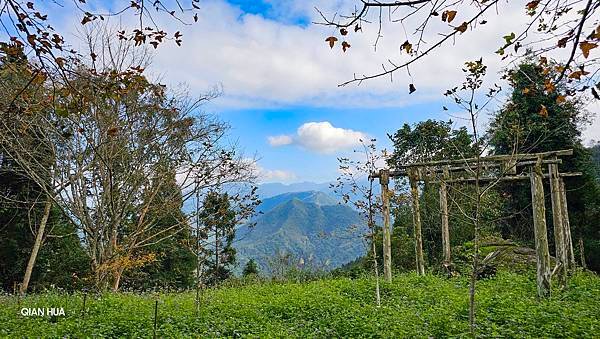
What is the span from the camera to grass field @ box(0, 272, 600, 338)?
5195 millimetres

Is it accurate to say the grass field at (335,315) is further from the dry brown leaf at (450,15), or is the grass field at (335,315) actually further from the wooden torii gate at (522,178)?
the dry brown leaf at (450,15)

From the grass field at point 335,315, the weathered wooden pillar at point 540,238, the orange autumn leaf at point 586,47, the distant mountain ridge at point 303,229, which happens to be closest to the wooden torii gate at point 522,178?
the weathered wooden pillar at point 540,238

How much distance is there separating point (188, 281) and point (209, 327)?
13.1 m

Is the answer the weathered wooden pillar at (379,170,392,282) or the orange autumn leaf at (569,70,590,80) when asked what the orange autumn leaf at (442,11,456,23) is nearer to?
the orange autumn leaf at (569,70,590,80)

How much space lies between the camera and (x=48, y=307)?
7.34 meters

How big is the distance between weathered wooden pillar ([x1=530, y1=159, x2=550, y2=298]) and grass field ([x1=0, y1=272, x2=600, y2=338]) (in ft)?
0.92

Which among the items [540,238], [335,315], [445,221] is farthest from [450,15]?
[445,221]

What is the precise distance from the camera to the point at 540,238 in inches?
304

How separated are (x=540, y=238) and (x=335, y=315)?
13.4 feet

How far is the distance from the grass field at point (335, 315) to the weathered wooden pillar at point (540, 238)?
28 cm

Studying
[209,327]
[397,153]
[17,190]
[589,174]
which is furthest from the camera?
[397,153]

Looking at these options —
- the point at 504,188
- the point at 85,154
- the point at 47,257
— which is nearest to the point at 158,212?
the point at 85,154

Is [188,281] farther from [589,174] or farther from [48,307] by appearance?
[589,174]

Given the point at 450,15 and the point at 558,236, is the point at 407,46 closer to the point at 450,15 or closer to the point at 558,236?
the point at 450,15
